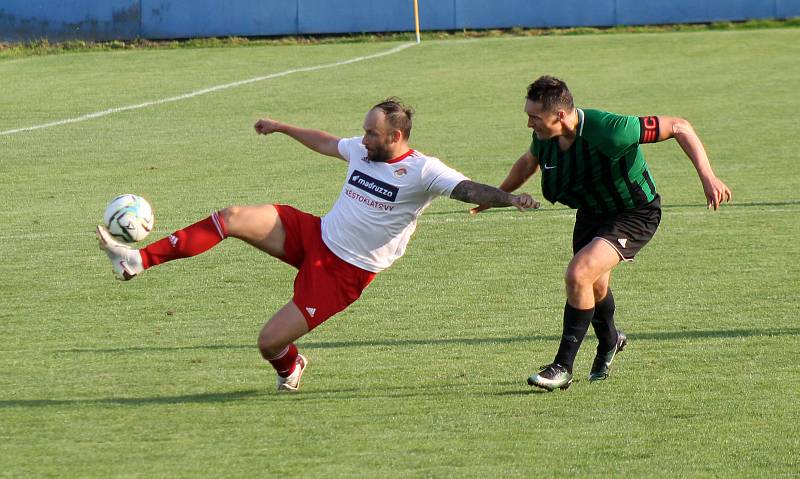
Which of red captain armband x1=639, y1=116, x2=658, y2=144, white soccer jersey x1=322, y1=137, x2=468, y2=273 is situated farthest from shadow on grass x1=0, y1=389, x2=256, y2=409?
red captain armband x1=639, y1=116, x2=658, y2=144

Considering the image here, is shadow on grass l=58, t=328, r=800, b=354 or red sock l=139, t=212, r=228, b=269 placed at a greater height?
red sock l=139, t=212, r=228, b=269

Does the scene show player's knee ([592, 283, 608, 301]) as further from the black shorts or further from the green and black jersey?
the green and black jersey

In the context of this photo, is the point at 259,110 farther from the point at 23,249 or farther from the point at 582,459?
the point at 582,459

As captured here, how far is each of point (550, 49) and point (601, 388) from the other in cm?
2290

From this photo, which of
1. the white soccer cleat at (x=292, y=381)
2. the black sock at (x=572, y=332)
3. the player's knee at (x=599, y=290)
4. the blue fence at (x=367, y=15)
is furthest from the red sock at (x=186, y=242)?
the blue fence at (x=367, y=15)

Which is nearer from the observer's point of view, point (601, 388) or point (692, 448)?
point (692, 448)

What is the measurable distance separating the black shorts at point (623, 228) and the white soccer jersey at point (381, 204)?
2.91ft

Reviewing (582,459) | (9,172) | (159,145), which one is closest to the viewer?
(582,459)

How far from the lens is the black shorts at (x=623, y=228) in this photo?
714 centimetres

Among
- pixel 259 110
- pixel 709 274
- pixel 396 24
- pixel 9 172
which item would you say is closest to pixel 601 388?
pixel 709 274

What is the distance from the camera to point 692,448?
5957mm

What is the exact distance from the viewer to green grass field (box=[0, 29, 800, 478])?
5.96 meters

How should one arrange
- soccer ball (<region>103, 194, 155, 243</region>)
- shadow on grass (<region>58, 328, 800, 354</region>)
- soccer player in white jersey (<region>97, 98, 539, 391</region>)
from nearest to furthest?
soccer player in white jersey (<region>97, 98, 539, 391</region>) → soccer ball (<region>103, 194, 155, 243</region>) → shadow on grass (<region>58, 328, 800, 354</region>)

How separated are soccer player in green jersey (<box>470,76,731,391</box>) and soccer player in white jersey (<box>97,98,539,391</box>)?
0.51 m
